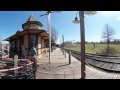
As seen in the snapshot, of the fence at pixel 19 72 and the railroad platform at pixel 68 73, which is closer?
the fence at pixel 19 72

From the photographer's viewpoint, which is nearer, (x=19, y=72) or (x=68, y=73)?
(x=19, y=72)

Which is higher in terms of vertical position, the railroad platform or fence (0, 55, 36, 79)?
fence (0, 55, 36, 79)

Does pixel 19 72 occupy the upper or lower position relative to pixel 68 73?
upper

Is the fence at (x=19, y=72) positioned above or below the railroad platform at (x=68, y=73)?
above

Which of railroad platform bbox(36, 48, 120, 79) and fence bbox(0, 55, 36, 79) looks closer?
fence bbox(0, 55, 36, 79)
